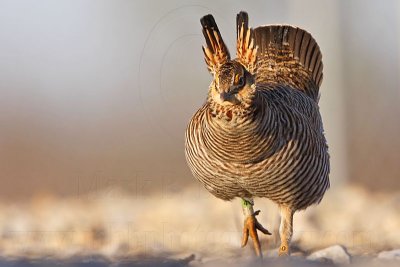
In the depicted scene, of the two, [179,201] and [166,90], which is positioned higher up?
[166,90]

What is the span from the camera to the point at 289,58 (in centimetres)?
438

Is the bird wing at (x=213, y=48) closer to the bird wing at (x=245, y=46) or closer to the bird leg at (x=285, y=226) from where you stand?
the bird wing at (x=245, y=46)

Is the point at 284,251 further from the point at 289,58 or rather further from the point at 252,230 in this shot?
the point at 289,58

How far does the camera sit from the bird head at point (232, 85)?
309 centimetres

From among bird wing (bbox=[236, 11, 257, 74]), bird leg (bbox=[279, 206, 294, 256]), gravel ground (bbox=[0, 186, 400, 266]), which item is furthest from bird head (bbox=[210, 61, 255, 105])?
gravel ground (bbox=[0, 186, 400, 266])

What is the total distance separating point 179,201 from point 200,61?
3.20 feet

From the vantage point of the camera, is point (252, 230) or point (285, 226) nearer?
point (285, 226)

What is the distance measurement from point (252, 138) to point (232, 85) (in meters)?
0.29

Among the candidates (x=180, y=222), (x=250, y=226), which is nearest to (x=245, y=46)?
(x=250, y=226)

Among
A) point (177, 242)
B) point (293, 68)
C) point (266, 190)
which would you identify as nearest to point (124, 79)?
point (177, 242)

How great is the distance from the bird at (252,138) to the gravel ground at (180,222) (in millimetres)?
927

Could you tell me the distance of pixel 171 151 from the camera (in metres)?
5.53

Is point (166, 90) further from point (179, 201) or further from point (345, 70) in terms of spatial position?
point (345, 70)

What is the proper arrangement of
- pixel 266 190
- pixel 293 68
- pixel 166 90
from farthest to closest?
pixel 166 90
pixel 293 68
pixel 266 190
